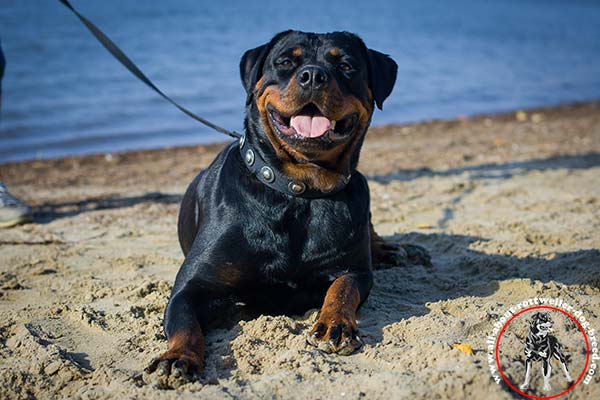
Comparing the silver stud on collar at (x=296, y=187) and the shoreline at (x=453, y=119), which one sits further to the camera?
the shoreline at (x=453, y=119)

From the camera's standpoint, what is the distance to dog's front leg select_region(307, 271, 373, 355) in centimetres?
296

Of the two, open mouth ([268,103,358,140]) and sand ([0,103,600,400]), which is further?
open mouth ([268,103,358,140])

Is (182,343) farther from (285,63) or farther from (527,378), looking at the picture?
(285,63)

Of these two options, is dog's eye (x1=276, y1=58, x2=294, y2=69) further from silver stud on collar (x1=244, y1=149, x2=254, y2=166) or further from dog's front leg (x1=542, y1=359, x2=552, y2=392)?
dog's front leg (x1=542, y1=359, x2=552, y2=392)

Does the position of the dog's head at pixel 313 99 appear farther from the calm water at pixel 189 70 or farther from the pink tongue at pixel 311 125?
the calm water at pixel 189 70

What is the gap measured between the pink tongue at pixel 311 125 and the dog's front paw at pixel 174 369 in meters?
1.22

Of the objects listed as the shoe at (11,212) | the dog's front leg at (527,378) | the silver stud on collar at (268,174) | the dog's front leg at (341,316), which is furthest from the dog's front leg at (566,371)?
the shoe at (11,212)

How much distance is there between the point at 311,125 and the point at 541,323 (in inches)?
56.9

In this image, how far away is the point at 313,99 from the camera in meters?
3.29

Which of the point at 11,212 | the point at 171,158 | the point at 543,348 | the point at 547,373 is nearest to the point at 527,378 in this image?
the point at 547,373

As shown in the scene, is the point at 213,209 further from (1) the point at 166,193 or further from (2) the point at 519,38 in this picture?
(2) the point at 519,38

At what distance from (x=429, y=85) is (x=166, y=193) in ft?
34.6

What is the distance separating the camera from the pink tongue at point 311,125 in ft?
10.9

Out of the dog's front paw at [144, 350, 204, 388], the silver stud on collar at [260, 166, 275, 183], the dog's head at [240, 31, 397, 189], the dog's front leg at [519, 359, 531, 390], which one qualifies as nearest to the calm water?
the dog's head at [240, 31, 397, 189]
